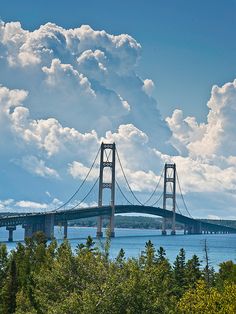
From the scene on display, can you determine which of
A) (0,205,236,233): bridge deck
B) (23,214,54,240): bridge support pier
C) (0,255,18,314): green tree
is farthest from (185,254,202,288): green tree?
(0,205,236,233): bridge deck

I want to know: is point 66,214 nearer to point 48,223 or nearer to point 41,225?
point 41,225

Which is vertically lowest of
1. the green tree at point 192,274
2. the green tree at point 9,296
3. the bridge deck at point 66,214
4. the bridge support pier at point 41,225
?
the green tree at point 9,296

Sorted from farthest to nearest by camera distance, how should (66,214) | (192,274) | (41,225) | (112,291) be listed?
1. (66,214)
2. (41,225)
3. (192,274)
4. (112,291)

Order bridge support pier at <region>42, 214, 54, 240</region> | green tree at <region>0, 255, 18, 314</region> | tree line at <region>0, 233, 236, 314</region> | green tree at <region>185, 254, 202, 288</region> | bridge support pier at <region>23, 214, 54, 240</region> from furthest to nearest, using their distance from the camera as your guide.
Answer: bridge support pier at <region>23, 214, 54, 240</region> → bridge support pier at <region>42, 214, 54, 240</region> → green tree at <region>185, 254, 202, 288</region> → green tree at <region>0, 255, 18, 314</region> → tree line at <region>0, 233, 236, 314</region>

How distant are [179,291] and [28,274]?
1174 centimetres

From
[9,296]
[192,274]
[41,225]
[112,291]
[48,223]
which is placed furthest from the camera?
[41,225]

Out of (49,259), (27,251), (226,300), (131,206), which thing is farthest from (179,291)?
(131,206)

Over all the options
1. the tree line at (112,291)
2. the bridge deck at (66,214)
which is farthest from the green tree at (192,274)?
the bridge deck at (66,214)

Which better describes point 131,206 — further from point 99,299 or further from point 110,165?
point 99,299

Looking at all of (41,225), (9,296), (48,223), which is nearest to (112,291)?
(9,296)

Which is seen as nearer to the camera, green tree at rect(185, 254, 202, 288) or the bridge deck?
green tree at rect(185, 254, 202, 288)

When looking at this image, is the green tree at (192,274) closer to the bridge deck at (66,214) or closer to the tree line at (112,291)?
the tree line at (112,291)

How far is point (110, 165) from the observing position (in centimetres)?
19962

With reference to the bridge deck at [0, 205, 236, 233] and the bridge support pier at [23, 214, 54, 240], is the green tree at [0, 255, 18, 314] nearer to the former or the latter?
the bridge deck at [0, 205, 236, 233]
